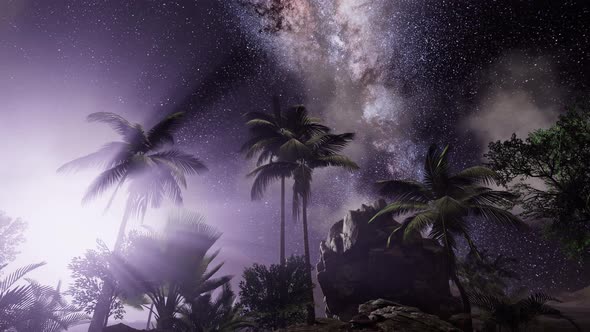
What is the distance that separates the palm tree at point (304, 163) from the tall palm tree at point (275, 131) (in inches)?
33.7

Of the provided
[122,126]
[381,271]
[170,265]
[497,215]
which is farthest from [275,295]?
[381,271]

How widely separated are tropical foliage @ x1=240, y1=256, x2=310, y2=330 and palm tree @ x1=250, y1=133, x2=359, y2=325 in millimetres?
2925

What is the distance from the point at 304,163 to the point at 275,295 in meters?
9.83

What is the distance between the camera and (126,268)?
1438cm

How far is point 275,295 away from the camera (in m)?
14.4

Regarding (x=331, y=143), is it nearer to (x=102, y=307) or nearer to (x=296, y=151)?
(x=296, y=151)

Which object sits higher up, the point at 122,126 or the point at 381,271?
the point at 122,126

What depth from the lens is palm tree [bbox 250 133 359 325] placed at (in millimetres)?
19172

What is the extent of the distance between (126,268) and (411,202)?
16742 millimetres

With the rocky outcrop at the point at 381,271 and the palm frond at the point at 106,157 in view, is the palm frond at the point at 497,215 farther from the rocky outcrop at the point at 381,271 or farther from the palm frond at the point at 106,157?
the palm frond at the point at 106,157

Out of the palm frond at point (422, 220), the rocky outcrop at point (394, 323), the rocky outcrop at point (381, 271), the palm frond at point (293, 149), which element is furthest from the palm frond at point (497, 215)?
the rocky outcrop at point (381, 271)

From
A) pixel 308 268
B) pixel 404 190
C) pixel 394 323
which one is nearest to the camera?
pixel 394 323

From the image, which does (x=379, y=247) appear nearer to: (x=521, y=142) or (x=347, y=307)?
(x=347, y=307)

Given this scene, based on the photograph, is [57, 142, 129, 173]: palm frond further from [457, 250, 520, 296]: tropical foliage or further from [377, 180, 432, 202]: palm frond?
[457, 250, 520, 296]: tropical foliage
